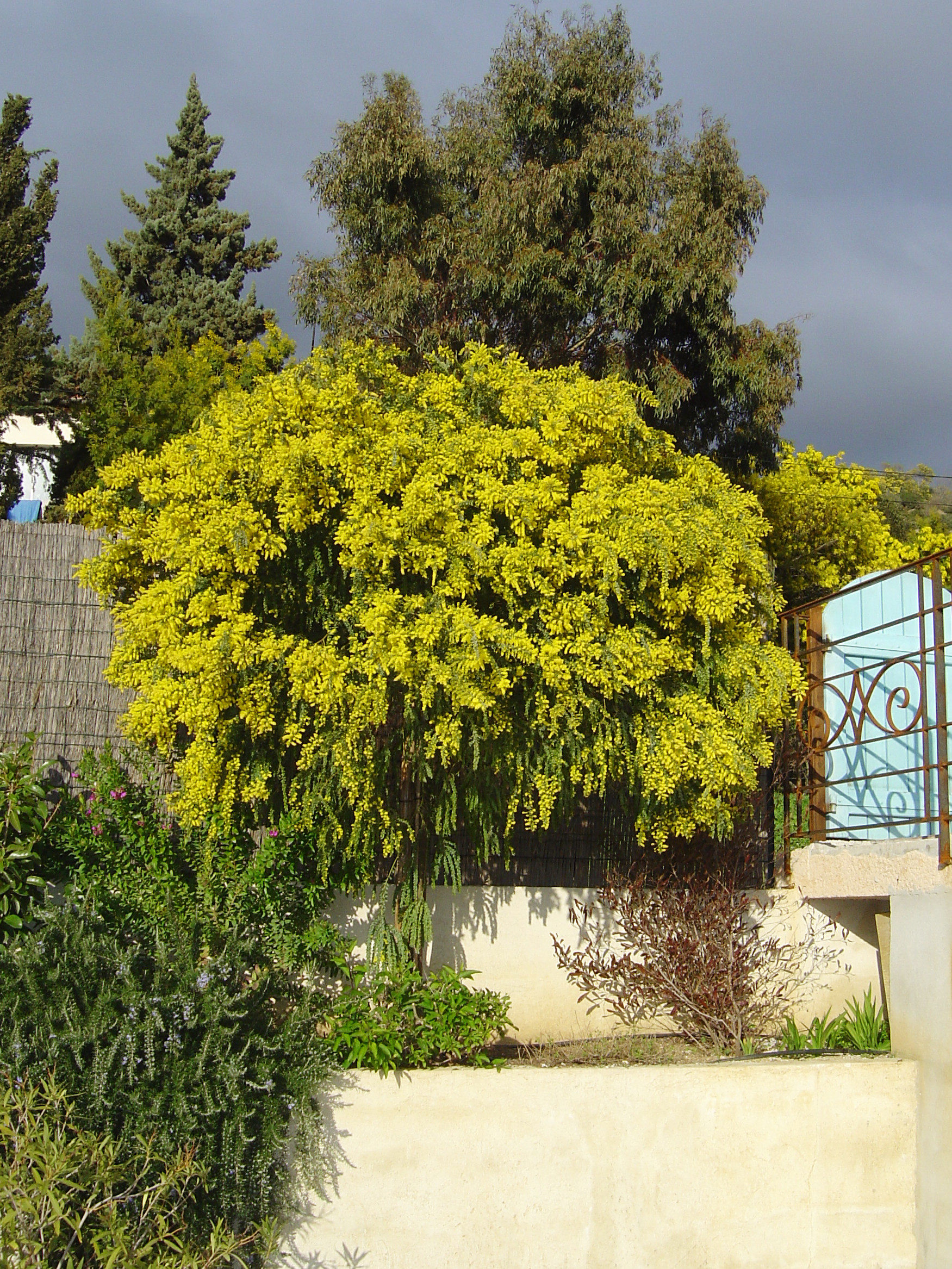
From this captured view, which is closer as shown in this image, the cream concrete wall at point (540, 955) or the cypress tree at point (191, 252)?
the cream concrete wall at point (540, 955)

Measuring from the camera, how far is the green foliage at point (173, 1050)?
4.25 metres

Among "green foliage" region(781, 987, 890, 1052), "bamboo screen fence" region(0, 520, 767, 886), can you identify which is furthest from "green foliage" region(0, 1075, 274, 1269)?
"green foliage" region(781, 987, 890, 1052)

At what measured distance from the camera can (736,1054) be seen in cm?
582

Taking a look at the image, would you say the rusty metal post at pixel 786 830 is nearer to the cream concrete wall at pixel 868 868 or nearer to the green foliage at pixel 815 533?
the cream concrete wall at pixel 868 868

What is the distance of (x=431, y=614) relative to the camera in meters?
5.10

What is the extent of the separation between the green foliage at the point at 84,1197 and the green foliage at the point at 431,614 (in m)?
1.66

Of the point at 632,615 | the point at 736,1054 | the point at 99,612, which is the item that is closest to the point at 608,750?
the point at 632,615

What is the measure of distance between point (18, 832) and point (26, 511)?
9.88m

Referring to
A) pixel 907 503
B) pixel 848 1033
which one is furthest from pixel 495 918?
pixel 907 503

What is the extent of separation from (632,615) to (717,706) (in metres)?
0.78

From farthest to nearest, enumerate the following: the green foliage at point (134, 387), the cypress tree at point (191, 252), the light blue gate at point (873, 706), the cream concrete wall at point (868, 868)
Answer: the cypress tree at point (191, 252) < the green foliage at point (134, 387) < the light blue gate at point (873, 706) < the cream concrete wall at point (868, 868)

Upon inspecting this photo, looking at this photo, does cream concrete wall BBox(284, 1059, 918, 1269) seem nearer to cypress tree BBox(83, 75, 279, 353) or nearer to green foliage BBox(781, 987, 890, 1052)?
green foliage BBox(781, 987, 890, 1052)

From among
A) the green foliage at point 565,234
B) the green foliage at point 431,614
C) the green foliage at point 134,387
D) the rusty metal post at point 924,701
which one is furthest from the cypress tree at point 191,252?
the rusty metal post at point 924,701

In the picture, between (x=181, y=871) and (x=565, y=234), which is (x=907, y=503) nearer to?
(x=565, y=234)
